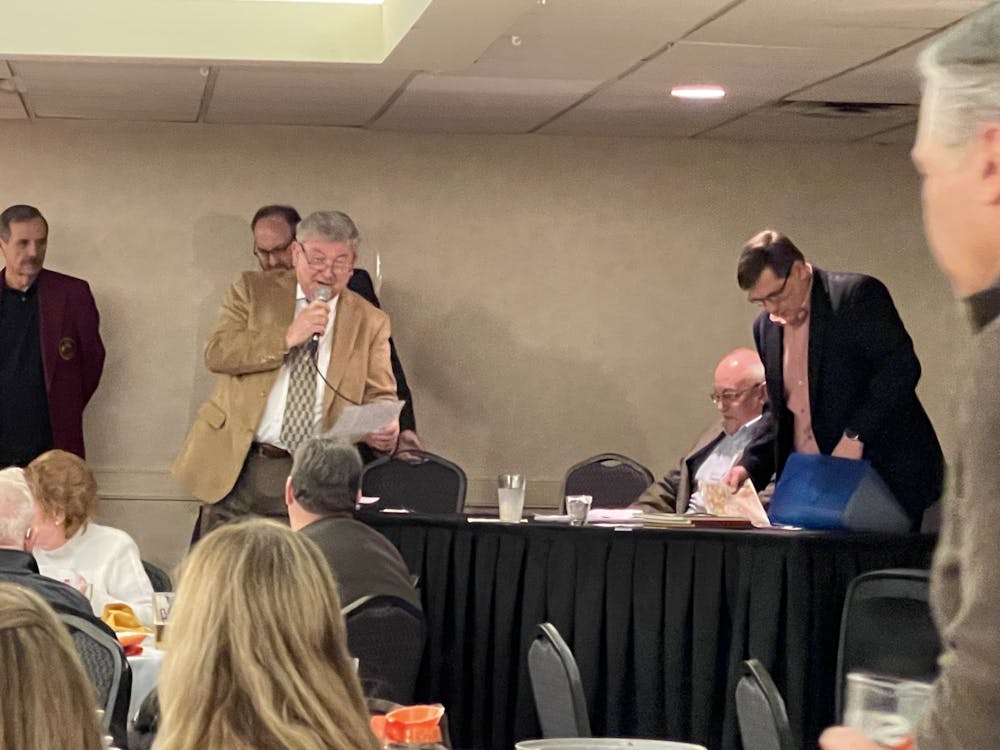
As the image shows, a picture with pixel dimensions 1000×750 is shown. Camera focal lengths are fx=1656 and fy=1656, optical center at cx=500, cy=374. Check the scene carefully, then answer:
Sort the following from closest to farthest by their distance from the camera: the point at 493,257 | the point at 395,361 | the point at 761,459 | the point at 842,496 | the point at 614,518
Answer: the point at 842,496 → the point at 614,518 → the point at 761,459 → the point at 395,361 → the point at 493,257

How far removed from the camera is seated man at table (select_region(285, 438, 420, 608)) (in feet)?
13.2

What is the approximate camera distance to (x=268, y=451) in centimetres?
637

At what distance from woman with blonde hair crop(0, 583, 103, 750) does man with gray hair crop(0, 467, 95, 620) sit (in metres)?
1.86

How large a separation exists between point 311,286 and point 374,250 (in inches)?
90.8

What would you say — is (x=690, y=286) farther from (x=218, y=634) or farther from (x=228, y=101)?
(x=218, y=634)

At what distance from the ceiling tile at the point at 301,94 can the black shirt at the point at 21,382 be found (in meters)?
1.27

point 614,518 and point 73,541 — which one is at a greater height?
point 614,518

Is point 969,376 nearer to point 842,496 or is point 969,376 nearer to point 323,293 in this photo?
point 842,496

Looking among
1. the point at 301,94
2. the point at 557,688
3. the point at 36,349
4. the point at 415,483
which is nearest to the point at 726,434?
the point at 415,483

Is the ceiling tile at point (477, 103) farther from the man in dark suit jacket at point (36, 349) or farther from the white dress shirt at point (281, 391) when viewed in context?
the man in dark suit jacket at point (36, 349)

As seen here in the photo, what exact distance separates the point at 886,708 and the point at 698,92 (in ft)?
19.7

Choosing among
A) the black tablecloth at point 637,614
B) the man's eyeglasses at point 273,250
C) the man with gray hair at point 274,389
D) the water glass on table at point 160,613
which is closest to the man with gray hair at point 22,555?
the water glass on table at point 160,613

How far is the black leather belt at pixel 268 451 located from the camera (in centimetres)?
635

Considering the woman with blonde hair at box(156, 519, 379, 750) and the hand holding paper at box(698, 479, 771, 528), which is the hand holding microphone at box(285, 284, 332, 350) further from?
the woman with blonde hair at box(156, 519, 379, 750)
